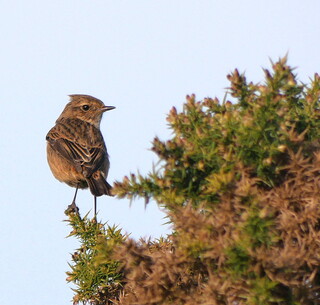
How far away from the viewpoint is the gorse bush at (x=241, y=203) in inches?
134

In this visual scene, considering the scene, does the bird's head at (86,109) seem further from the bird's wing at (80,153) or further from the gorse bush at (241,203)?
the gorse bush at (241,203)

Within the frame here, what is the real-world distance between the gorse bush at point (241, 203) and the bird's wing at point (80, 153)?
5931 mm

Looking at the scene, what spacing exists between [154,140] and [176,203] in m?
0.43

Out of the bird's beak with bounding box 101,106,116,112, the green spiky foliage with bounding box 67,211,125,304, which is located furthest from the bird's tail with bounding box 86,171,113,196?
the green spiky foliage with bounding box 67,211,125,304

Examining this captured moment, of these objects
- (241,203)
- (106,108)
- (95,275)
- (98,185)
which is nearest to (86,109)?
(106,108)

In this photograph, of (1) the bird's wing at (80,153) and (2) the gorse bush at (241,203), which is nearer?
(2) the gorse bush at (241,203)

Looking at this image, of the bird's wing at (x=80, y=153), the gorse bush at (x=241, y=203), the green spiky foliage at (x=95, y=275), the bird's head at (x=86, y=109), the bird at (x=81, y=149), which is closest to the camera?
the gorse bush at (x=241, y=203)

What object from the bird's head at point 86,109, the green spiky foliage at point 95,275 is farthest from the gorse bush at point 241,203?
the bird's head at point 86,109

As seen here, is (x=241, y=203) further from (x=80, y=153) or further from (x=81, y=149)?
(x=81, y=149)

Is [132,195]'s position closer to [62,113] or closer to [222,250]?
[222,250]

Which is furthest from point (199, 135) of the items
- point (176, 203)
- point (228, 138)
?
point (176, 203)

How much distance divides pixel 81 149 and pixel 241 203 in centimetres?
725

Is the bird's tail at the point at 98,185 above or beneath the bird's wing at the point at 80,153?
beneath

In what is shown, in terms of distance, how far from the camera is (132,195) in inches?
153
